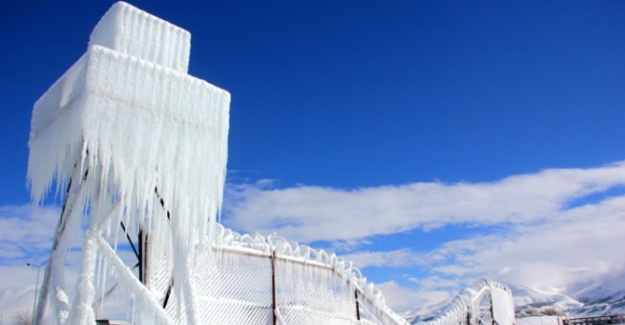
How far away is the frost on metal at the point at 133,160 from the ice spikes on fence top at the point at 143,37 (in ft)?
0.05

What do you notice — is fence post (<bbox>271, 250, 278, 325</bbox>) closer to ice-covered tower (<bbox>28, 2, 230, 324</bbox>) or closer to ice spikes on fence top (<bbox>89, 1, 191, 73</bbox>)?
ice-covered tower (<bbox>28, 2, 230, 324</bbox>)

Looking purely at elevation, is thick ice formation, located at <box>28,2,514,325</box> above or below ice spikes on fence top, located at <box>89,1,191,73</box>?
below

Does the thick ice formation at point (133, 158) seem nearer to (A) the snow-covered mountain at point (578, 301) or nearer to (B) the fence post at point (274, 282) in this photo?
(B) the fence post at point (274, 282)

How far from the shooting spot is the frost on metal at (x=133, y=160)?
24.0 ft

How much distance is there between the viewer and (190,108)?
808cm

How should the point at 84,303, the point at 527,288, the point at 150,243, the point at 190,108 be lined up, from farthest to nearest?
the point at 527,288, the point at 150,243, the point at 190,108, the point at 84,303

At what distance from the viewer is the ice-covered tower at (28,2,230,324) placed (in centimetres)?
730

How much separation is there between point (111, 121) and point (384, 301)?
1011cm

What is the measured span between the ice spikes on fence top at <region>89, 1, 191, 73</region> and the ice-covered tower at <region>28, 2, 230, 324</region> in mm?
15

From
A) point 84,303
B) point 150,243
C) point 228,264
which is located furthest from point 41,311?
point 228,264

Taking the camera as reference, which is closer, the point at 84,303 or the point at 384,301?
the point at 84,303

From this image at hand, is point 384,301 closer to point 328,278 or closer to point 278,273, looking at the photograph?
point 328,278

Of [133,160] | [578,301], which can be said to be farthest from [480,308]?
[578,301]

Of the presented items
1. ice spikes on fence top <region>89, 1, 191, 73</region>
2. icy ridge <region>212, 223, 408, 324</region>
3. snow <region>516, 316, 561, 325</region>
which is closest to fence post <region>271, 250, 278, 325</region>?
icy ridge <region>212, 223, 408, 324</region>
